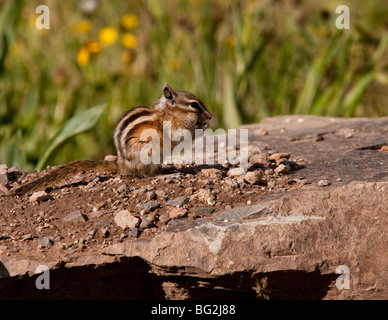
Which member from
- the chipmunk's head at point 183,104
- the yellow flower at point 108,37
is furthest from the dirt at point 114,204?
the yellow flower at point 108,37

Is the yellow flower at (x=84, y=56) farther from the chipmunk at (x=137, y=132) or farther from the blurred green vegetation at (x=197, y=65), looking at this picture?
the chipmunk at (x=137, y=132)

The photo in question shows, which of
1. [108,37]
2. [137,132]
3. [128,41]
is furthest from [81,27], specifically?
[137,132]

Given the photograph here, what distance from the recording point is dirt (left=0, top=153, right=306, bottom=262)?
3.62 meters

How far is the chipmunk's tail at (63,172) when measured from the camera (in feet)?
13.9

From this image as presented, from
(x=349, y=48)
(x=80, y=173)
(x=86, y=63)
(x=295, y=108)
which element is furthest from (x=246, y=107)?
(x=80, y=173)

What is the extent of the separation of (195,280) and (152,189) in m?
0.77

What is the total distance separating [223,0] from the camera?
8.91 m

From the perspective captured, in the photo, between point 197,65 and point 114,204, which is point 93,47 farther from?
point 114,204

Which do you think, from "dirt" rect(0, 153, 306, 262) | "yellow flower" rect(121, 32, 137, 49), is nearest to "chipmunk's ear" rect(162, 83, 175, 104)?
"dirt" rect(0, 153, 306, 262)

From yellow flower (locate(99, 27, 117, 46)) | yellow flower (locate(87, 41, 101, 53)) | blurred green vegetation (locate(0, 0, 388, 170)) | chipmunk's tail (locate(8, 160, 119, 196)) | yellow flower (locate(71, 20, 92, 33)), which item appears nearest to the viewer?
chipmunk's tail (locate(8, 160, 119, 196))

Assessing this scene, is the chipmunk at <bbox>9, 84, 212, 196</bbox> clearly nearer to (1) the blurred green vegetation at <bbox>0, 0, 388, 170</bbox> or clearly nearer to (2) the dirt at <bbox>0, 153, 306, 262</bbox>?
(2) the dirt at <bbox>0, 153, 306, 262</bbox>

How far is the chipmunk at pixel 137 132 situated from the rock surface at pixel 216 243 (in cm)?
29

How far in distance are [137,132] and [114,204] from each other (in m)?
0.75

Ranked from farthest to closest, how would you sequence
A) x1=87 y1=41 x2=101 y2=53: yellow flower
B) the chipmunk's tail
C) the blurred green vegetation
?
x1=87 y1=41 x2=101 y2=53: yellow flower, the blurred green vegetation, the chipmunk's tail
